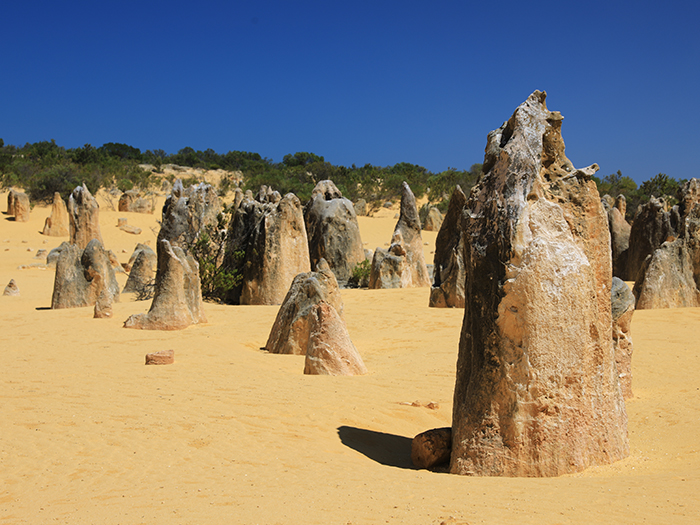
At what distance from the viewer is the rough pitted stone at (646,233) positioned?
47.0 feet

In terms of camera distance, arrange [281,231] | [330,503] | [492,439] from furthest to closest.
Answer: [281,231]
[492,439]
[330,503]

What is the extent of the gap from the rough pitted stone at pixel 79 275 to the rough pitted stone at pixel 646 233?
12319 millimetres

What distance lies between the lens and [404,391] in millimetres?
5566

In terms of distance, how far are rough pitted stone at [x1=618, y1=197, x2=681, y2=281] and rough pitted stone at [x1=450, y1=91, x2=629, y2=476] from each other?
1184 cm

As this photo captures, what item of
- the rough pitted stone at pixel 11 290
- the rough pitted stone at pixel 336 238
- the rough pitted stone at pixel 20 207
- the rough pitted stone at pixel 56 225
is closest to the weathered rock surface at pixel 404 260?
the rough pitted stone at pixel 336 238

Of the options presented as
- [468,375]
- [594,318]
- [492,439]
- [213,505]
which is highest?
[594,318]

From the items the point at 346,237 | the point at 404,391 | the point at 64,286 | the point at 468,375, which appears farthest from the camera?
the point at 346,237

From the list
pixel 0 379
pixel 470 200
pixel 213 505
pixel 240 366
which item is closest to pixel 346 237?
pixel 240 366

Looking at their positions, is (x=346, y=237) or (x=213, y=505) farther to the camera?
(x=346, y=237)

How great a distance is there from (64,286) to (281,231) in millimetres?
4359

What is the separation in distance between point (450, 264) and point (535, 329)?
25.5 feet

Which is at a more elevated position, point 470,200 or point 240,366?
point 470,200

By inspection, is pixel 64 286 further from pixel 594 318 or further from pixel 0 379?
pixel 594 318

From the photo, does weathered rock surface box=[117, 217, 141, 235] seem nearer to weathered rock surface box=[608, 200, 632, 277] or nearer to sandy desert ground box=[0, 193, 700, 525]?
sandy desert ground box=[0, 193, 700, 525]
